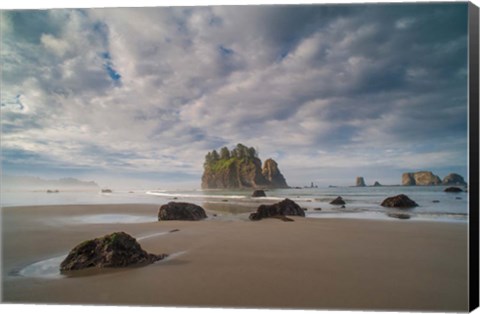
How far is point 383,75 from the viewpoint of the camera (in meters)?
2.94

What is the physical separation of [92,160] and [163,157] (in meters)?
0.82

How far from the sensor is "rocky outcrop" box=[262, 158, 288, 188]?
3522 millimetres

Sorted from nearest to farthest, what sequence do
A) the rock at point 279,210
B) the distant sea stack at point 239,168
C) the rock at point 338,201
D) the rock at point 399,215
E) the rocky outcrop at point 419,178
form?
the rocky outcrop at point 419,178 < the distant sea stack at point 239,168 < the rock at point 399,215 < the rock at point 279,210 < the rock at point 338,201

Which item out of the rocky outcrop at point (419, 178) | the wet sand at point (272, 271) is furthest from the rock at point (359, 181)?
the wet sand at point (272, 271)

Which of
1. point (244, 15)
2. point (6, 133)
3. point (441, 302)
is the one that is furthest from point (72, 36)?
point (441, 302)

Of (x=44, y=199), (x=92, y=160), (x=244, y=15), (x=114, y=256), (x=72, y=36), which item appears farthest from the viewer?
(x=44, y=199)

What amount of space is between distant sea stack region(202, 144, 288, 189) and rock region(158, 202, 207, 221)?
0.40 meters

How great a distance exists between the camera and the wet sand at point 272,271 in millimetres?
2291

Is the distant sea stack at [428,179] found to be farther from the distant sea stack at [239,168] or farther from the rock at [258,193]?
the rock at [258,193]

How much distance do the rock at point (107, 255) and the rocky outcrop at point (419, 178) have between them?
8.91ft

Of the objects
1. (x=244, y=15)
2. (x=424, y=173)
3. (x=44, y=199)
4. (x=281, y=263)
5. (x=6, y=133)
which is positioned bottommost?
(x=281, y=263)

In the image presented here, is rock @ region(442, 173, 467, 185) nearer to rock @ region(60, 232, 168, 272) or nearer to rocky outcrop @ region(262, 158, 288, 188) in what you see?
rocky outcrop @ region(262, 158, 288, 188)

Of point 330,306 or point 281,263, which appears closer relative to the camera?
point 330,306

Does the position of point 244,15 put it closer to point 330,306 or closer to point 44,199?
point 330,306
